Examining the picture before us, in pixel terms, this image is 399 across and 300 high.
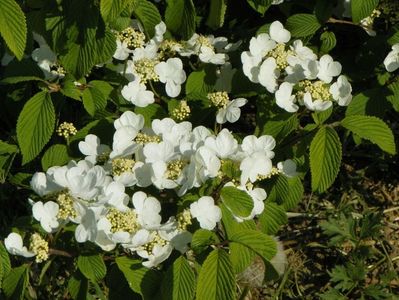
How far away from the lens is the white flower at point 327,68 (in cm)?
173

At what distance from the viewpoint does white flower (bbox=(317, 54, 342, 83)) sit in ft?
5.66

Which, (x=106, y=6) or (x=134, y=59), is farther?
(x=134, y=59)

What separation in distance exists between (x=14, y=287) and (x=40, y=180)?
279 millimetres

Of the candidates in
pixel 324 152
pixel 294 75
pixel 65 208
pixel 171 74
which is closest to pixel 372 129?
pixel 324 152

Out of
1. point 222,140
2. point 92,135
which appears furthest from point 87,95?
point 222,140

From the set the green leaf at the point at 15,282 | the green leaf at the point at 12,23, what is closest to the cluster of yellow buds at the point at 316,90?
the green leaf at the point at 12,23

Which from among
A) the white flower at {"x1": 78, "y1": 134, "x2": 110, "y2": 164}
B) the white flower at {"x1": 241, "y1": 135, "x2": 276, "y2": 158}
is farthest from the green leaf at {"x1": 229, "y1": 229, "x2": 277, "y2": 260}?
the white flower at {"x1": 78, "y1": 134, "x2": 110, "y2": 164}

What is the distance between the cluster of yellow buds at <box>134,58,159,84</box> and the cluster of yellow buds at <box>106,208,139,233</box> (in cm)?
47

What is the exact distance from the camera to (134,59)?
6.00 feet

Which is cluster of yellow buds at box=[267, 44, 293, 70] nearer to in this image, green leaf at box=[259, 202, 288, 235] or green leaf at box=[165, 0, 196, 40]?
green leaf at box=[165, 0, 196, 40]

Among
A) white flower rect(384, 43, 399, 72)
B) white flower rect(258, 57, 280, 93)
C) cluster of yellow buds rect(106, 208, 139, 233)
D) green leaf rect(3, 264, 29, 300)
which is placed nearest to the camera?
cluster of yellow buds rect(106, 208, 139, 233)

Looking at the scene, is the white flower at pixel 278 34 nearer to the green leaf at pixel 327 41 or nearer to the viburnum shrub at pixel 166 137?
the viburnum shrub at pixel 166 137

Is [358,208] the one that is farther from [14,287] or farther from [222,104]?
[14,287]

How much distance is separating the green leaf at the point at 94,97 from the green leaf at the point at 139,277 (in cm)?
43
